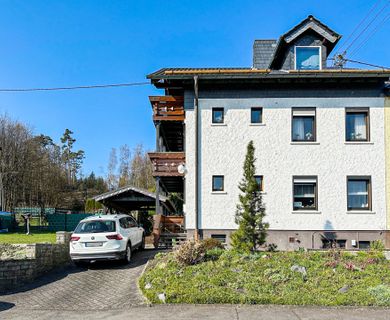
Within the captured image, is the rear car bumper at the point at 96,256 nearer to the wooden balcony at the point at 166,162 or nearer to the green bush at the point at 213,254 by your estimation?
the green bush at the point at 213,254

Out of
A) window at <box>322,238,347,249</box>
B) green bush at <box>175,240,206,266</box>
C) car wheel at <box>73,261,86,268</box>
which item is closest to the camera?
green bush at <box>175,240,206,266</box>

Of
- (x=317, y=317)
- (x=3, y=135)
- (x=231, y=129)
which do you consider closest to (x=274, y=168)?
(x=231, y=129)

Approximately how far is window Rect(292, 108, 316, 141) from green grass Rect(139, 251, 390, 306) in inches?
294

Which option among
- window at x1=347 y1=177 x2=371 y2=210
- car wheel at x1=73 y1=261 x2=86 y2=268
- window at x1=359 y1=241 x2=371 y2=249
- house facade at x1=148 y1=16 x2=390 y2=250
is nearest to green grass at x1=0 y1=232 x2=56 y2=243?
car wheel at x1=73 y1=261 x2=86 y2=268

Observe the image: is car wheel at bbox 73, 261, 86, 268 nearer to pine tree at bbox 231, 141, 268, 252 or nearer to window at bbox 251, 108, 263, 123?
pine tree at bbox 231, 141, 268, 252

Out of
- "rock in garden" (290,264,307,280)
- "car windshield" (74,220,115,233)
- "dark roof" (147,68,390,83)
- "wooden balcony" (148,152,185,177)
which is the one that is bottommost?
"rock in garden" (290,264,307,280)

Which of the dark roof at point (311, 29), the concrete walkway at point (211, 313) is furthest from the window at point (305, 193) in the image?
the concrete walkway at point (211, 313)

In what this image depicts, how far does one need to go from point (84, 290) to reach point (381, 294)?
698cm

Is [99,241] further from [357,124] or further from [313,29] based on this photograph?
[313,29]

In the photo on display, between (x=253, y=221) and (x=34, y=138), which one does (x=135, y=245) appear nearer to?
(x=253, y=221)

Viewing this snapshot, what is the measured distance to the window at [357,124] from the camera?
672 inches

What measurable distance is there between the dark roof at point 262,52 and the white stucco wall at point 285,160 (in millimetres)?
3649

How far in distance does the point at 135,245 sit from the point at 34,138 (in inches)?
1356

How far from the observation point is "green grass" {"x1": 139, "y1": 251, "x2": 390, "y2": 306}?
818 cm
